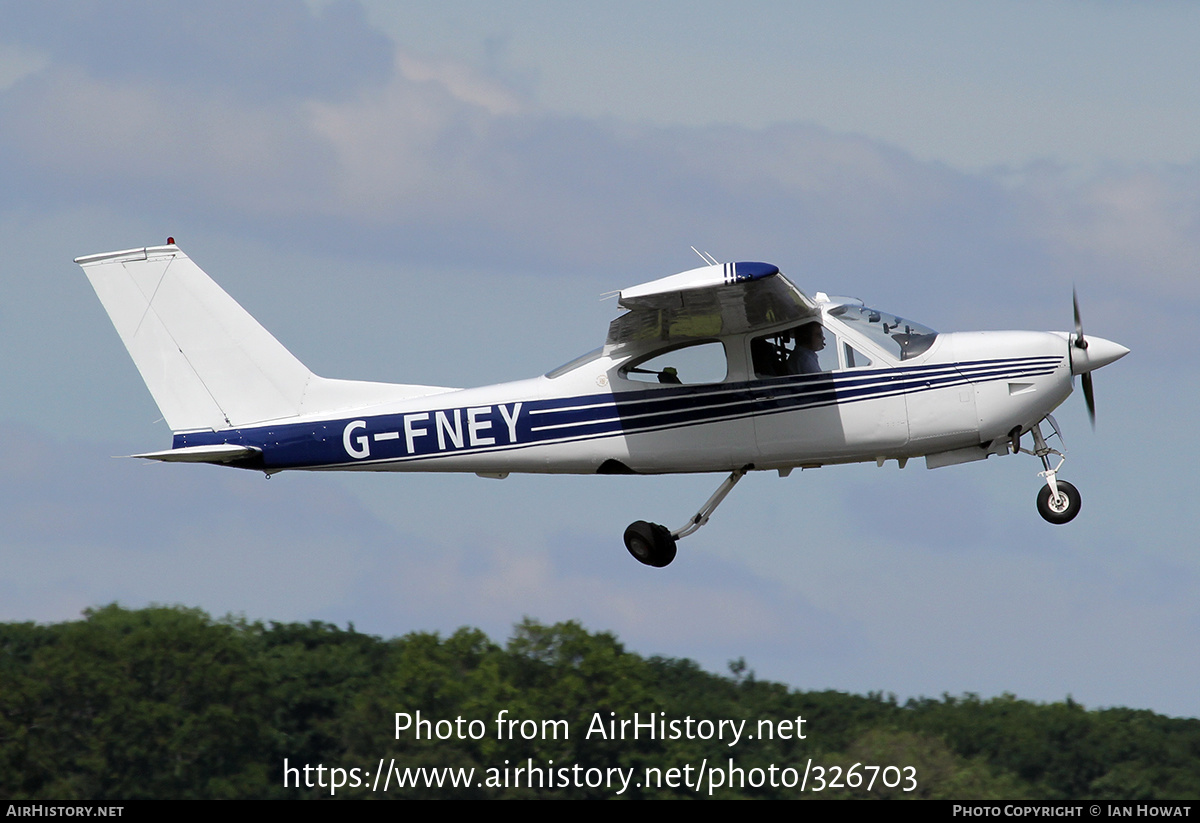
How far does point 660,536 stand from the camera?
1588 cm

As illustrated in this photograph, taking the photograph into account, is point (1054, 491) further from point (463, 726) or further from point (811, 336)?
point (463, 726)

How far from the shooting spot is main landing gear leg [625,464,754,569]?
15711mm

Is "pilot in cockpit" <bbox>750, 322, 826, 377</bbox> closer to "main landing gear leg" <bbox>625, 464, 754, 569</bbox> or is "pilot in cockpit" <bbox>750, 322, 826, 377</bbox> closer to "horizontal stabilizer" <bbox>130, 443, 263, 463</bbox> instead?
"main landing gear leg" <bbox>625, 464, 754, 569</bbox>

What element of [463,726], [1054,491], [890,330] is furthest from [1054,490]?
[463,726]

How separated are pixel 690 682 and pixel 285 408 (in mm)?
26763

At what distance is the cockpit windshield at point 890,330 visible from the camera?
14680 millimetres

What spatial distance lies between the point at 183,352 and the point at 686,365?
5368 mm

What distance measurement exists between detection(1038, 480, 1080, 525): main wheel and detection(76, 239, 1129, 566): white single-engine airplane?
0.01 metres

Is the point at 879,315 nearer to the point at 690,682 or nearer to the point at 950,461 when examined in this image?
the point at 950,461

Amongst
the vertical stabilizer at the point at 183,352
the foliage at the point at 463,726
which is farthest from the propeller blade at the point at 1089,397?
the foliage at the point at 463,726

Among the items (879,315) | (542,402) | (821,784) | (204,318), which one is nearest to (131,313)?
(204,318)

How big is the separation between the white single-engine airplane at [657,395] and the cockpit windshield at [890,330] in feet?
0.06

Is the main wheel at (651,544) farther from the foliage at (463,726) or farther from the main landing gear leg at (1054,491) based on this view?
the foliage at (463,726)

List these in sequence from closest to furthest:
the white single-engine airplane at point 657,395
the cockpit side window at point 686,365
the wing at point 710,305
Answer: the wing at point 710,305 → the white single-engine airplane at point 657,395 → the cockpit side window at point 686,365
